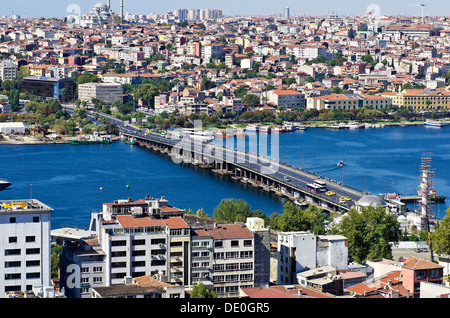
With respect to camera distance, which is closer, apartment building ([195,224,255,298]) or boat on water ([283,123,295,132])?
apartment building ([195,224,255,298])

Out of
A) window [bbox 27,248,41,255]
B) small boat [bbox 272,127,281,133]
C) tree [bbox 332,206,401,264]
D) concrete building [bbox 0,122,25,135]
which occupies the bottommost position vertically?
small boat [bbox 272,127,281,133]

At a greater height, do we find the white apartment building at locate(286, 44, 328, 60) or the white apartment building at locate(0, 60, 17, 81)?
the white apartment building at locate(286, 44, 328, 60)

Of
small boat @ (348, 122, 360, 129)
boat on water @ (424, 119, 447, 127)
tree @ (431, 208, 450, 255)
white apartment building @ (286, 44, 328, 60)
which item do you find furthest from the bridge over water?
white apartment building @ (286, 44, 328, 60)

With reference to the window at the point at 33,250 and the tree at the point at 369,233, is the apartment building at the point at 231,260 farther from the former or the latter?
the tree at the point at 369,233

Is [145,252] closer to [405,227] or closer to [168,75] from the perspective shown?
[405,227]

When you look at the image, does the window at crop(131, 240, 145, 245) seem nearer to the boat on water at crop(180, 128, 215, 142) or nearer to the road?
the road

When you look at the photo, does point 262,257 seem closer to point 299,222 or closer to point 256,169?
point 299,222

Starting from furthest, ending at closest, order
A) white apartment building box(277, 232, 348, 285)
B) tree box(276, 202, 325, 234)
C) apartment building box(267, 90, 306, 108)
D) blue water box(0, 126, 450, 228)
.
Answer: apartment building box(267, 90, 306, 108) < blue water box(0, 126, 450, 228) < tree box(276, 202, 325, 234) < white apartment building box(277, 232, 348, 285)

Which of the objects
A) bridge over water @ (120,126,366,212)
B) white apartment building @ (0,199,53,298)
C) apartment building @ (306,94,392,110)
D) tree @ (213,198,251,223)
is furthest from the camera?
apartment building @ (306,94,392,110)
